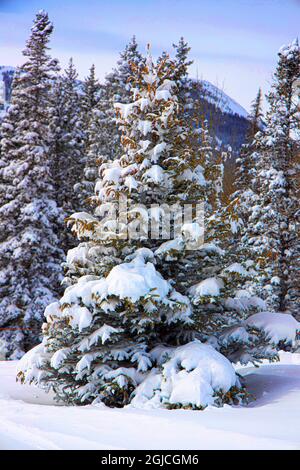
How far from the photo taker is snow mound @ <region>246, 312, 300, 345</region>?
27.5ft

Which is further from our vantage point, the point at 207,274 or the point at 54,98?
the point at 54,98

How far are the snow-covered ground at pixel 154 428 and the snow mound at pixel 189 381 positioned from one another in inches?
14.9

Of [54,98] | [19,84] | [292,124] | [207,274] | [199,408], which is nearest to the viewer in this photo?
[199,408]

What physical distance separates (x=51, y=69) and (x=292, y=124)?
428 inches

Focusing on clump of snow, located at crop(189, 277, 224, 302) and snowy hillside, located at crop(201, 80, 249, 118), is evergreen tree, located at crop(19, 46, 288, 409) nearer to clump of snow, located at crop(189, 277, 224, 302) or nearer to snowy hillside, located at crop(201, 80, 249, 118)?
clump of snow, located at crop(189, 277, 224, 302)

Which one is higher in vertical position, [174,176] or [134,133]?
[134,133]

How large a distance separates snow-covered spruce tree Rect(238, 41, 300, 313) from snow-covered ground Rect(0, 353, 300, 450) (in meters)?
12.2

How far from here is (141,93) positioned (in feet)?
31.8

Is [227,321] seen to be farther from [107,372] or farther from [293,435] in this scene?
[293,435]

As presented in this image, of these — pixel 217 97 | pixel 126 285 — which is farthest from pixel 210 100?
pixel 126 285

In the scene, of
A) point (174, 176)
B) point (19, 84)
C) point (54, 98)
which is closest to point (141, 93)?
point (174, 176)

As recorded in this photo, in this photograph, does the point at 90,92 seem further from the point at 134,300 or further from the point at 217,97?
the point at 134,300

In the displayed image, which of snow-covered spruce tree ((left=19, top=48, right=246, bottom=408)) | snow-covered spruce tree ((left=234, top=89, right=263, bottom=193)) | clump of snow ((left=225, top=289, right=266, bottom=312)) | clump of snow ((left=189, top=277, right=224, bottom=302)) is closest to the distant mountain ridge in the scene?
snow-covered spruce tree ((left=234, top=89, right=263, bottom=193))

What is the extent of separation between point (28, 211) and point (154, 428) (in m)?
15.4
